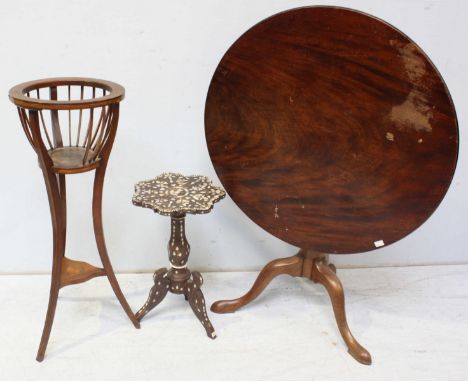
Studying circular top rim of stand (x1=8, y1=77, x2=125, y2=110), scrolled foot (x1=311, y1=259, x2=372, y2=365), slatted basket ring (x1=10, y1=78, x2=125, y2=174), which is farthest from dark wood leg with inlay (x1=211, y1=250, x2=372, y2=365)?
circular top rim of stand (x1=8, y1=77, x2=125, y2=110)

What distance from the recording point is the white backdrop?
2236mm

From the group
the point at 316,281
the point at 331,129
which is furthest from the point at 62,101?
the point at 316,281

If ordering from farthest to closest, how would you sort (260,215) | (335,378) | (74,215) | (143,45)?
(74,215)
(143,45)
(260,215)
(335,378)

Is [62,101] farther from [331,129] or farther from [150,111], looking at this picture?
[331,129]

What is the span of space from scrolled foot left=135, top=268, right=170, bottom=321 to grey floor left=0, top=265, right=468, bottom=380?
0.21ft

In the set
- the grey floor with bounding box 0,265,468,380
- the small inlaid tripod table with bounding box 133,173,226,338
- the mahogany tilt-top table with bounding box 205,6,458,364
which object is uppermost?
the mahogany tilt-top table with bounding box 205,6,458,364

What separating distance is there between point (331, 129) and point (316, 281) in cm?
76

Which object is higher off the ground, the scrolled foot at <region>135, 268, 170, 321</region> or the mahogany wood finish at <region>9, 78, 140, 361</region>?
the mahogany wood finish at <region>9, 78, 140, 361</region>

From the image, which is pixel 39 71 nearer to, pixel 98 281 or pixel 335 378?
pixel 98 281

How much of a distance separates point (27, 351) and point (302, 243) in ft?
4.06

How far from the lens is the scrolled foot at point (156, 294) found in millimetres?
2256

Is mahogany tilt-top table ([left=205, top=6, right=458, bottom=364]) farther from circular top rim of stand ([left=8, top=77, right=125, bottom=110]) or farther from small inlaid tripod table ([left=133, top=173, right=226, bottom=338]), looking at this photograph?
circular top rim of stand ([left=8, top=77, right=125, bottom=110])

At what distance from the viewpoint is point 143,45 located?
89.7 inches

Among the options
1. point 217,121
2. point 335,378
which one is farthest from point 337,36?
point 335,378
